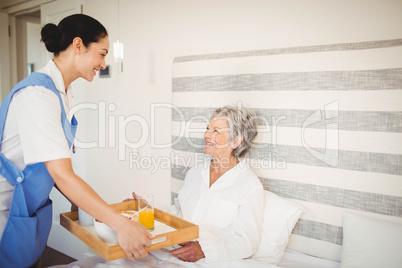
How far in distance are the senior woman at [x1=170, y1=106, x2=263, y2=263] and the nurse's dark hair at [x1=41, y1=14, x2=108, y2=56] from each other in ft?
2.72

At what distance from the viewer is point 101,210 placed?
1.18 m

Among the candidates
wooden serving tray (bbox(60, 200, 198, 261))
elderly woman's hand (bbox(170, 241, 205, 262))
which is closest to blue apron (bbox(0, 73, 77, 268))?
wooden serving tray (bbox(60, 200, 198, 261))

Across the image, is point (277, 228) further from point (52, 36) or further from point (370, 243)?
point (52, 36)

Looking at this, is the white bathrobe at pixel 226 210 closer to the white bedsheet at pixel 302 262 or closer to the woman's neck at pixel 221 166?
the woman's neck at pixel 221 166

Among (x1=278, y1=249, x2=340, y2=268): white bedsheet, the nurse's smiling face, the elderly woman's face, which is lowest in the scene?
(x1=278, y1=249, x2=340, y2=268): white bedsheet

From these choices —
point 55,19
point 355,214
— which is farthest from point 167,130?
point 55,19

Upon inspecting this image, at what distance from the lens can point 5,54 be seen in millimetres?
3596

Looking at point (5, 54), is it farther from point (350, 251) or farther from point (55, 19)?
point (350, 251)

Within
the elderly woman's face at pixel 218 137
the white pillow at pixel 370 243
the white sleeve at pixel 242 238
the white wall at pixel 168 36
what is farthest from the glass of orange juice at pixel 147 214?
the white wall at pixel 168 36

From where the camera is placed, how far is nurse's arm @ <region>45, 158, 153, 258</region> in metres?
1.18

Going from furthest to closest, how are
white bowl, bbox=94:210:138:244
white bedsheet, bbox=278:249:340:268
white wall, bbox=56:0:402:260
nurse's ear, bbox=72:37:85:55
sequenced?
white wall, bbox=56:0:402:260 < white bedsheet, bbox=278:249:340:268 < nurse's ear, bbox=72:37:85:55 < white bowl, bbox=94:210:138:244

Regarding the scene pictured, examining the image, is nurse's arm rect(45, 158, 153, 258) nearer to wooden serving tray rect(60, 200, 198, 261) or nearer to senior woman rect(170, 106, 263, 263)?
wooden serving tray rect(60, 200, 198, 261)

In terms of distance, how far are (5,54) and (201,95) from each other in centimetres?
259

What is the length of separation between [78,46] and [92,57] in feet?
0.25
